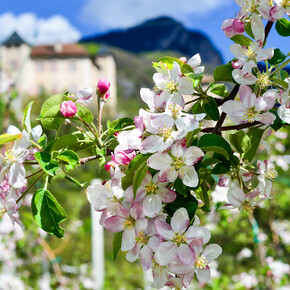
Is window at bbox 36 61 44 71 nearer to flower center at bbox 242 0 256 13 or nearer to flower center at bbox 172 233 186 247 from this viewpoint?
flower center at bbox 242 0 256 13

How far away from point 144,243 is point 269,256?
212cm

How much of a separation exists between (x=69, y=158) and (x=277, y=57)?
29 centimetres

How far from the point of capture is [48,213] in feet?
1.62

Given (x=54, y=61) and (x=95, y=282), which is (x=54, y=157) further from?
(x=54, y=61)

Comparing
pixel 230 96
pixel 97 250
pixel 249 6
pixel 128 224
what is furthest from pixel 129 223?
pixel 97 250

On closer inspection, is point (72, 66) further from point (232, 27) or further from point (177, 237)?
point (177, 237)

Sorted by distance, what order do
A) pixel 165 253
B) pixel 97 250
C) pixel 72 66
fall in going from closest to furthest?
1. pixel 165 253
2. pixel 97 250
3. pixel 72 66

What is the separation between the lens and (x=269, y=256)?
93.8 inches

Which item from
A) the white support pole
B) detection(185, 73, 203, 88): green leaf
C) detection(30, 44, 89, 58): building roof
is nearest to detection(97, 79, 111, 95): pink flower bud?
detection(185, 73, 203, 88): green leaf

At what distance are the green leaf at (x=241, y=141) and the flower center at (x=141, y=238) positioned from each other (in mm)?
171

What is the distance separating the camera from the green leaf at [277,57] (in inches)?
21.0

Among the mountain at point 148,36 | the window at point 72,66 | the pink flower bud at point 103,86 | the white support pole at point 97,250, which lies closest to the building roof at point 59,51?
the window at point 72,66

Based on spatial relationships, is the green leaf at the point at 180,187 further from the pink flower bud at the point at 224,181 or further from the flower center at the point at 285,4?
the flower center at the point at 285,4

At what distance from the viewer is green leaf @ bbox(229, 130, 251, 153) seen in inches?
20.5
